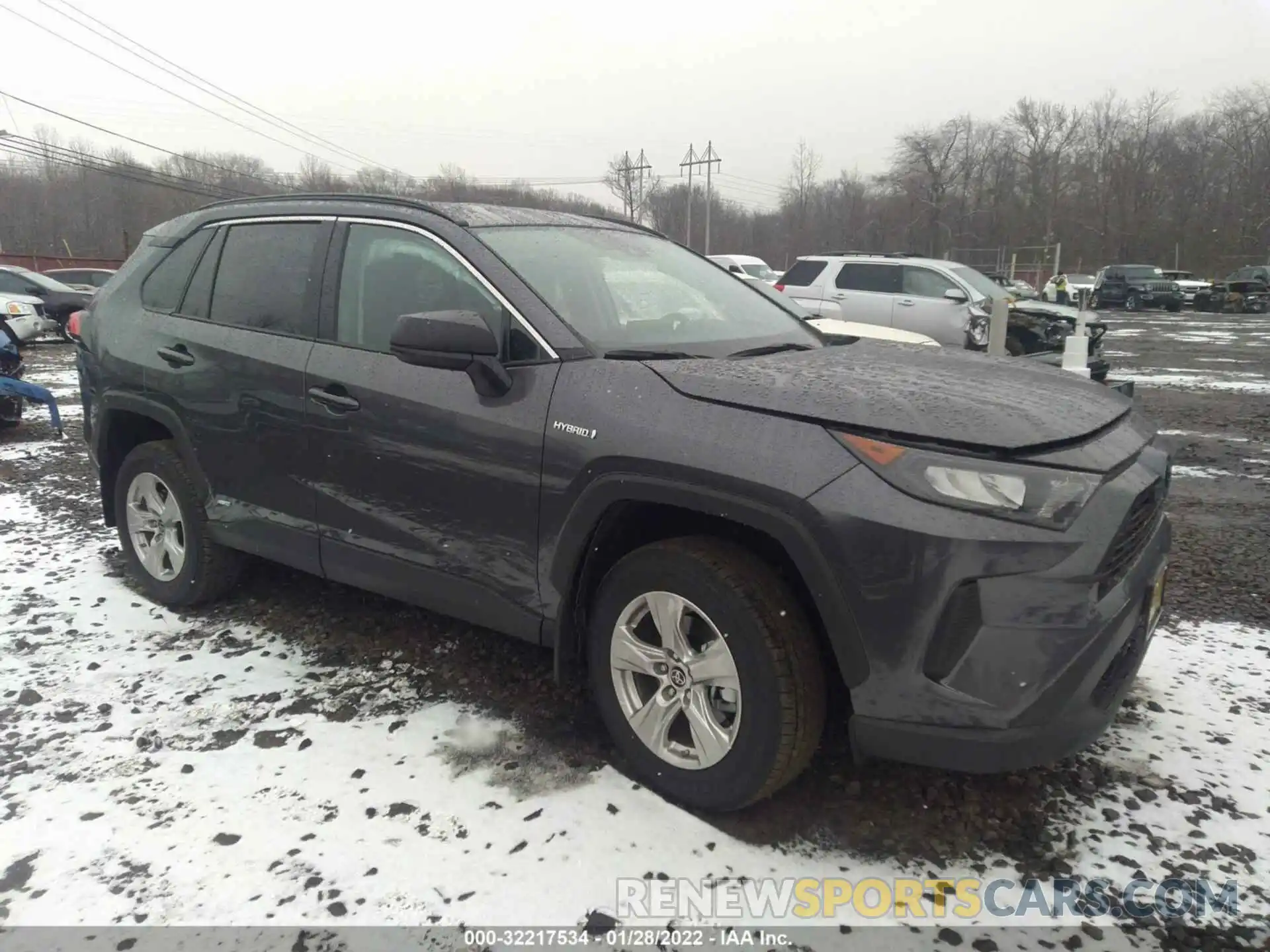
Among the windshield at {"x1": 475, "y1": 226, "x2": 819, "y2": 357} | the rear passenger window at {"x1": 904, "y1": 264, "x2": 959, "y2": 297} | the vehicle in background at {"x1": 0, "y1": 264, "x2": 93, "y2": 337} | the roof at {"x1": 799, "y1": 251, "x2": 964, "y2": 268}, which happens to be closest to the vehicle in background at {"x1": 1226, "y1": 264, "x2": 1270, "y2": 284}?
the roof at {"x1": 799, "y1": 251, "x2": 964, "y2": 268}

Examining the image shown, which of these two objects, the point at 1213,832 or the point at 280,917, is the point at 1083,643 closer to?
the point at 1213,832

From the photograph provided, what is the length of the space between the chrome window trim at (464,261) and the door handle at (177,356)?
0.91 meters

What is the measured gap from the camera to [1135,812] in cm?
247

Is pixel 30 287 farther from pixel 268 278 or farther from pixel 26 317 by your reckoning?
pixel 268 278

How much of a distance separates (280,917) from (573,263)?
2.29 m

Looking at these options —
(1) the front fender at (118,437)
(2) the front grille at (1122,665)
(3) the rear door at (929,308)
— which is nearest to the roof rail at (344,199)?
(1) the front fender at (118,437)

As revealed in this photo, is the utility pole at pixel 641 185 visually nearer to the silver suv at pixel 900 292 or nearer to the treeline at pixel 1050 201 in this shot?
the treeline at pixel 1050 201

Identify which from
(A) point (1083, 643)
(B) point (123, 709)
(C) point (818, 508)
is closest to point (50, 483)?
(B) point (123, 709)

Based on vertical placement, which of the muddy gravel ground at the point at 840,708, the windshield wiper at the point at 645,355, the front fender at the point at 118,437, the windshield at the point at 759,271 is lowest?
the muddy gravel ground at the point at 840,708

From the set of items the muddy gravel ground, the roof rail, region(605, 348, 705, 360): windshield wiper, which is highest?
the roof rail

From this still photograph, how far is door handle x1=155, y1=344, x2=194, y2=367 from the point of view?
3.59 metres

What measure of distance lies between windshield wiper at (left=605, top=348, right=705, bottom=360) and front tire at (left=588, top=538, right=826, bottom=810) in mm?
632

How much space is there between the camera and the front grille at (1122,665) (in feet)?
7.06

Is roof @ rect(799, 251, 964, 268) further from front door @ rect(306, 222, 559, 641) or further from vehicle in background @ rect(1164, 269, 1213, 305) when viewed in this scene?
vehicle in background @ rect(1164, 269, 1213, 305)
